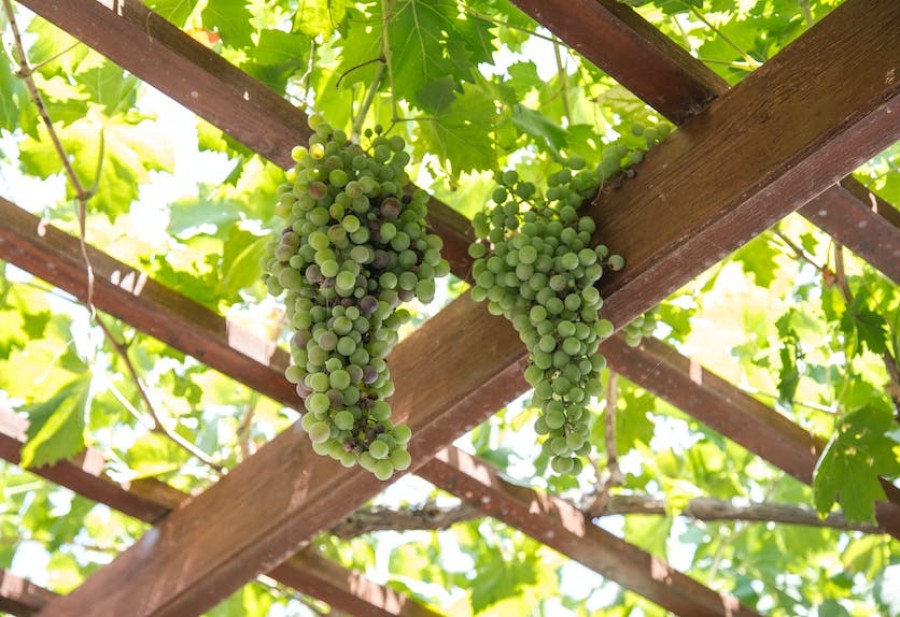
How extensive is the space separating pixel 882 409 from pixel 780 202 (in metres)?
0.75

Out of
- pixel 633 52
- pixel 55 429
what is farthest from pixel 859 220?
pixel 55 429

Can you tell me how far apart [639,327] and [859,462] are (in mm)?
538

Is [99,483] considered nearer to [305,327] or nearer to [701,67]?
[305,327]

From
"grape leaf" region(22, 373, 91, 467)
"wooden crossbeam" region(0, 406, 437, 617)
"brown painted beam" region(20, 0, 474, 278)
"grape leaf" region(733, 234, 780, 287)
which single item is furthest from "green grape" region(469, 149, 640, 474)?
"wooden crossbeam" region(0, 406, 437, 617)

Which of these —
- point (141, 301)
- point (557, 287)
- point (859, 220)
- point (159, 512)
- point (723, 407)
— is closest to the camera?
point (557, 287)

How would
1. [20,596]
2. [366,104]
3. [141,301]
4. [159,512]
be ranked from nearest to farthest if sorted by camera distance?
1. [366,104]
2. [141,301]
3. [159,512]
4. [20,596]

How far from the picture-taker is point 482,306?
1.86 m

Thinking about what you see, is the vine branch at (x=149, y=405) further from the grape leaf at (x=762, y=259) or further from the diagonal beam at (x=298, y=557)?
the grape leaf at (x=762, y=259)

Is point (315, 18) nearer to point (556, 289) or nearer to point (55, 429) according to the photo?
point (556, 289)

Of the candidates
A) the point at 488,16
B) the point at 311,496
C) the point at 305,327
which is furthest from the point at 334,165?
the point at 311,496

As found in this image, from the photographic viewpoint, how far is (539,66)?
7.41 feet

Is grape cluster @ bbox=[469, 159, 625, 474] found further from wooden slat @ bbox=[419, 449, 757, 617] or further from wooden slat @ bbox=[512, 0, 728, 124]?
wooden slat @ bbox=[419, 449, 757, 617]

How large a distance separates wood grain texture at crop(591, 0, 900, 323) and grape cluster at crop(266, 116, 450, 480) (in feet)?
1.02

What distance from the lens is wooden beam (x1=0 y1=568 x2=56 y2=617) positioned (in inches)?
100
